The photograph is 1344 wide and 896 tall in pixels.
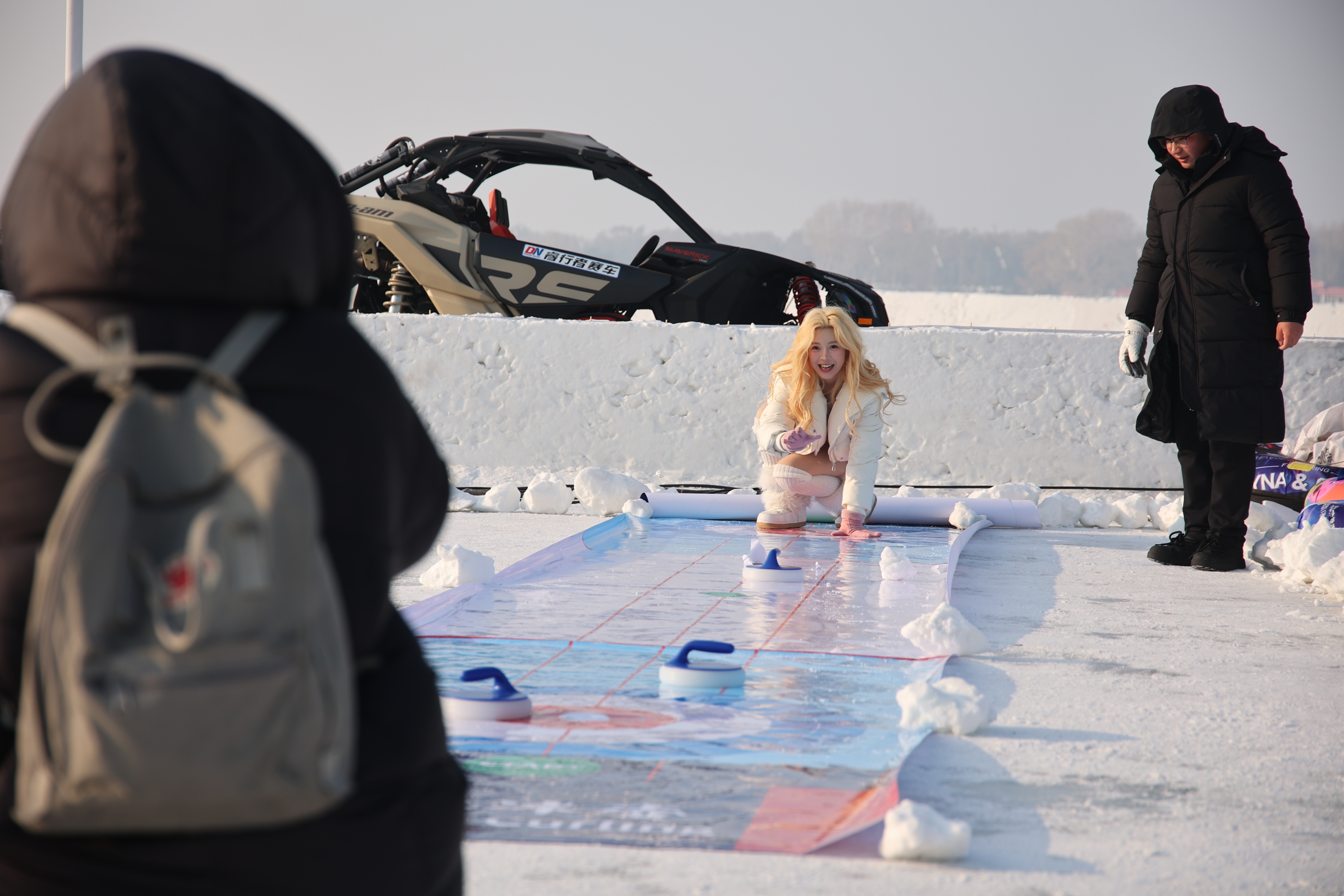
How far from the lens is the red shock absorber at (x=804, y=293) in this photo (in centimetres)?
862

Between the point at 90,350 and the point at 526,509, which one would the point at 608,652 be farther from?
the point at 526,509

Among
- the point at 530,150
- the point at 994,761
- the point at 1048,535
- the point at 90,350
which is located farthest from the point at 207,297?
the point at 530,150

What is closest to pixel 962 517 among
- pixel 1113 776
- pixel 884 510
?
pixel 884 510

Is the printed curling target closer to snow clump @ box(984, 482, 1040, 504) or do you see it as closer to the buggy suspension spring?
snow clump @ box(984, 482, 1040, 504)

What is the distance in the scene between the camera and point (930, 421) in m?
7.21

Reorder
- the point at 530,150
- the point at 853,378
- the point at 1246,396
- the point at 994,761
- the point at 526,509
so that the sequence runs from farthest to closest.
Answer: the point at 530,150 → the point at 526,509 → the point at 853,378 → the point at 1246,396 → the point at 994,761

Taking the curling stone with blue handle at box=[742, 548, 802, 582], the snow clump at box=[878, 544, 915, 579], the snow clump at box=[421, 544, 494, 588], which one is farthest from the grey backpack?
the snow clump at box=[878, 544, 915, 579]

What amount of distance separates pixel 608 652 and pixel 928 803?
110 centimetres

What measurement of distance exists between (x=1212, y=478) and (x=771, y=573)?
74.4 inches

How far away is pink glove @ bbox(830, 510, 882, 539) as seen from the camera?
5.01 m

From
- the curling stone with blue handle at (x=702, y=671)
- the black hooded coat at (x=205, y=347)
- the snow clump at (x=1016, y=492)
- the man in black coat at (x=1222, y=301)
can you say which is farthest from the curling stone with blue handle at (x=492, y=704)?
the snow clump at (x=1016, y=492)

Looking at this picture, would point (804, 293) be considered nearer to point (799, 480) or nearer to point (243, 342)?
point (799, 480)

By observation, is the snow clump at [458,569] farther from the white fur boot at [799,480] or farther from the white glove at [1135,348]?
the white glove at [1135,348]

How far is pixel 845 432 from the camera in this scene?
507 centimetres
